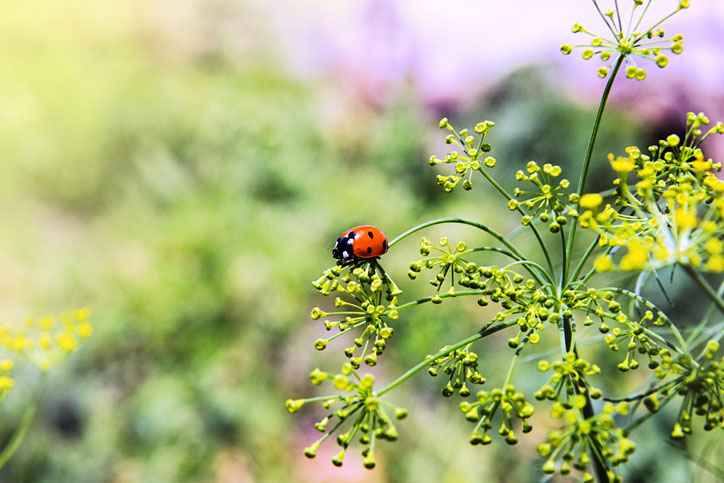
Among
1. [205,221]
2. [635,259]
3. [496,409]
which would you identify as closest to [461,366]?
[496,409]

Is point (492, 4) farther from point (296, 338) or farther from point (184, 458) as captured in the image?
point (184, 458)

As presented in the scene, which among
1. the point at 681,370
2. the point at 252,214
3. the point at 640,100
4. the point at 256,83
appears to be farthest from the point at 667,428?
the point at 256,83

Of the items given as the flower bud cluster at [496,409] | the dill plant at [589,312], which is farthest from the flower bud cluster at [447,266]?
the flower bud cluster at [496,409]

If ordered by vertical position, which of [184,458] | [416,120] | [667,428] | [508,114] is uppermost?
[416,120]

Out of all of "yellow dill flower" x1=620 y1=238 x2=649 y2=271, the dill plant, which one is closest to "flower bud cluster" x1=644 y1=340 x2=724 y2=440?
the dill plant

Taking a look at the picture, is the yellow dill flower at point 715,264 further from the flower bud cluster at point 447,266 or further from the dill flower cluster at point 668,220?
the flower bud cluster at point 447,266

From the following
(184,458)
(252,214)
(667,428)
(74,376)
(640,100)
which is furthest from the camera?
(252,214)

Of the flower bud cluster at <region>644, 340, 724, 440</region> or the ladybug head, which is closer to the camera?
the flower bud cluster at <region>644, 340, 724, 440</region>

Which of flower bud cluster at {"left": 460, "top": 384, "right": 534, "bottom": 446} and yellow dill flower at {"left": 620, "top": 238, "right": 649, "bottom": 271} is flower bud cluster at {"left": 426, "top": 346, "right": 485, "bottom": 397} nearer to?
flower bud cluster at {"left": 460, "top": 384, "right": 534, "bottom": 446}
